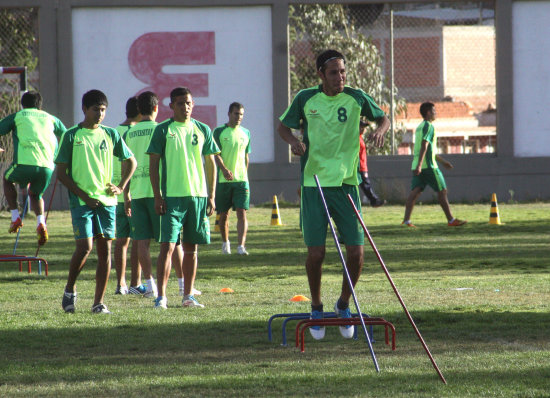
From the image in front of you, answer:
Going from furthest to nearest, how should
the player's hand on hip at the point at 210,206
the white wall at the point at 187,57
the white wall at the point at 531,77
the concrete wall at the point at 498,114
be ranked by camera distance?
the white wall at the point at 531,77
the white wall at the point at 187,57
the concrete wall at the point at 498,114
the player's hand on hip at the point at 210,206

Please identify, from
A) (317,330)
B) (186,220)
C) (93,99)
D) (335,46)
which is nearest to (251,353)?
(317,330)

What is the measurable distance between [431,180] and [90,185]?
10.7m

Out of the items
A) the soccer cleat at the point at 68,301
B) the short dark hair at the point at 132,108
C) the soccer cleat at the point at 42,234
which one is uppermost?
the short dark hair at the point at 132,108

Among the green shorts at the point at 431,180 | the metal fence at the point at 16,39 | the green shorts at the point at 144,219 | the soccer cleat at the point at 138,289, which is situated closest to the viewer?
the green shorts at the point at 144,219

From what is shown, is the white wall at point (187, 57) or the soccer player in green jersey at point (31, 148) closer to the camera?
the soccer player in green jersey at point (31, 148)

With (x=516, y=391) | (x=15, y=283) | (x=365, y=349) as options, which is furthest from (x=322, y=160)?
(x=15, y=283)

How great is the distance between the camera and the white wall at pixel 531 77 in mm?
27953

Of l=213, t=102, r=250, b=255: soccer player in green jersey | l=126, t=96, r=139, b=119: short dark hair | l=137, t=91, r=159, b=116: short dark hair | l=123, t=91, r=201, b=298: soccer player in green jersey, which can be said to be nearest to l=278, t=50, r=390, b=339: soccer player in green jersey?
l=123, t=91, r=201, b=298: soccer player in green jersey

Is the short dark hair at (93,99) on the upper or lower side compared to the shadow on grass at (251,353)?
upper

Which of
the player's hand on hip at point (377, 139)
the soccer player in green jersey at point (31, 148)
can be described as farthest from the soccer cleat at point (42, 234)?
the player's hand on hip at point (377, 139)

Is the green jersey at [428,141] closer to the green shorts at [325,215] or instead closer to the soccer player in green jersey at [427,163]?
the soccer player in green jersey at [427,163]

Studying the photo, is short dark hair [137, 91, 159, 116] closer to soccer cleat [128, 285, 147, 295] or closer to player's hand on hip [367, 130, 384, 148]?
soccer cleat [128, 285, 147, 295]

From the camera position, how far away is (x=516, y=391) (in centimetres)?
574

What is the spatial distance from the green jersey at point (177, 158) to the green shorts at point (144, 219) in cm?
91
